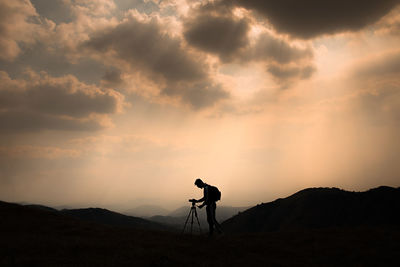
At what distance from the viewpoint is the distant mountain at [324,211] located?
44406 millimetres

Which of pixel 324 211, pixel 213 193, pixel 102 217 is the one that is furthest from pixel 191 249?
pixel 102 217

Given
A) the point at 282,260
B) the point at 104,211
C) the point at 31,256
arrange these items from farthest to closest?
the point at 104,211, the point at 282,260, the point at 31,256

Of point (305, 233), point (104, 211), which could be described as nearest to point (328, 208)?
point (305, 233)

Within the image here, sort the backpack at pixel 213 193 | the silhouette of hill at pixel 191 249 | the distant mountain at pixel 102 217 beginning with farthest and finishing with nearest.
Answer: the distant mountain at pixel 102 217, the backpack at pixel 213 193, the silhouette of hill at pixel 191 249

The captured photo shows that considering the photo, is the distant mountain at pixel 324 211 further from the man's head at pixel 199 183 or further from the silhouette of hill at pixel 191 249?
the man's head at pixel 199 183

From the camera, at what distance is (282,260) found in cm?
1141

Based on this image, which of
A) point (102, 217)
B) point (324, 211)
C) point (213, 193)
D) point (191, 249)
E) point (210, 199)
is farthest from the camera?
point (102, 217)

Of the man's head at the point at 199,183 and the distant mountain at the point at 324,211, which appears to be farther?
the distant mountain at the point at 324,211

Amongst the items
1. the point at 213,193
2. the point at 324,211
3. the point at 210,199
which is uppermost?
the point at 213,193

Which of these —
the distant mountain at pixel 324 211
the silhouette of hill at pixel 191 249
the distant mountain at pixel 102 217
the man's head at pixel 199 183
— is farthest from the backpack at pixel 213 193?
the distant mountain at pixel 102 217

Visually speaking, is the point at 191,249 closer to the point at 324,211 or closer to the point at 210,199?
the point at 210,199

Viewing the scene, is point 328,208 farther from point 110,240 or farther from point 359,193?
point 110,240

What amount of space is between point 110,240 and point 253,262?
7.65 m

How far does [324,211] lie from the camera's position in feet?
164
